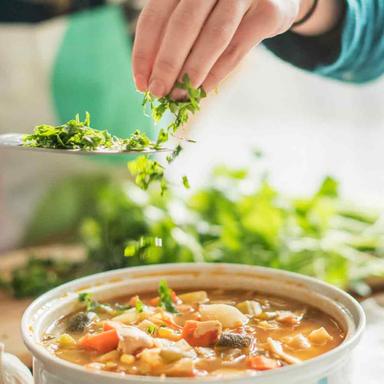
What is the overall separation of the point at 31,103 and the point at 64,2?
0.41 m

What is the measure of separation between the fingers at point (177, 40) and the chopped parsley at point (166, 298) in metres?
0.45

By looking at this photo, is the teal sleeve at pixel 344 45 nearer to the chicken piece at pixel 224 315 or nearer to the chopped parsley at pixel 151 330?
the chicken piece at pixel 224 315

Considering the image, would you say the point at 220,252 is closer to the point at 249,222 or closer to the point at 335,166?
the point at 249,222

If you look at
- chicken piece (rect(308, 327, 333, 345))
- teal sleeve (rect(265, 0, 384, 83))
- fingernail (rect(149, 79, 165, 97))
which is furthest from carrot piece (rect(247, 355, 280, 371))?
teal sleeve (rect(265, 0, 384, 83))

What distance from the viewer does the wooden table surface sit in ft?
6.06

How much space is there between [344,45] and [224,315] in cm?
89

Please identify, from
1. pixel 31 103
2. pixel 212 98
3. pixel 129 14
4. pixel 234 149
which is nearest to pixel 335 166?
pixel 234 149

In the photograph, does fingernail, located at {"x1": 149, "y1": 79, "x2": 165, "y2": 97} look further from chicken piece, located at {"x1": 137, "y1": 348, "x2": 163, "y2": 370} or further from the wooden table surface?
the wooden table surface

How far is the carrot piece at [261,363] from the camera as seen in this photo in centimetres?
115

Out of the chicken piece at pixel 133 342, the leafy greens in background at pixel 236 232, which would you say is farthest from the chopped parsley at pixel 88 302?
the leafy greens in background at pixel 236 232

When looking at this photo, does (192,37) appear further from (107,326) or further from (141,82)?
(107,326)

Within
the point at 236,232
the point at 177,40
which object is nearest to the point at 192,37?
the point at 177,40

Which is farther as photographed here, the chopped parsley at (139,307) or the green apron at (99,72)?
the green apron at (99,72)

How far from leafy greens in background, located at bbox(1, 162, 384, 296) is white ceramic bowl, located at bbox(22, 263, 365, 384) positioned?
1.80 ft
